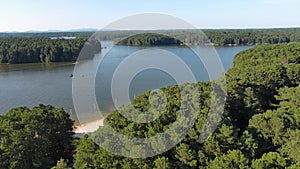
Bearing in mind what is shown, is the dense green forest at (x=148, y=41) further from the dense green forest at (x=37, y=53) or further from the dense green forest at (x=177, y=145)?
the dense green forest at (x=177, y=145)

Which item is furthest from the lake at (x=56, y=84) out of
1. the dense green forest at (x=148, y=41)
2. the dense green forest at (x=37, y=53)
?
the dense green forest at (x=148, y=41)

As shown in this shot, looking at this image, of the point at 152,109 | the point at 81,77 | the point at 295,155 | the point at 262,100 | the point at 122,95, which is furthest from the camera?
the point at 81,77

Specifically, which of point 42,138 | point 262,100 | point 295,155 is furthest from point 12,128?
point 262,100

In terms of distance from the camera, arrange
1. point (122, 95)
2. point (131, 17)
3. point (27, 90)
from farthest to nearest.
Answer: point (27, 90) → point (122, 95) → point (131, 17)

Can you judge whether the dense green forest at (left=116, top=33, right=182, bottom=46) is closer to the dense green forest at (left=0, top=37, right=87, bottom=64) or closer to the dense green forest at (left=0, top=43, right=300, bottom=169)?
the dense green forest at (left=0, top=37, right=87, bottom=64)

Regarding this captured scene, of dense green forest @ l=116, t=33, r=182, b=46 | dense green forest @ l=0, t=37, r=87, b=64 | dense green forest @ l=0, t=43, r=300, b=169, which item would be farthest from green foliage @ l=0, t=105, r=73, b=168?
dense green forest @ l=116, t=33, r=182, b=46

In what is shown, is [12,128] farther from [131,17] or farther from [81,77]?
[81,77]

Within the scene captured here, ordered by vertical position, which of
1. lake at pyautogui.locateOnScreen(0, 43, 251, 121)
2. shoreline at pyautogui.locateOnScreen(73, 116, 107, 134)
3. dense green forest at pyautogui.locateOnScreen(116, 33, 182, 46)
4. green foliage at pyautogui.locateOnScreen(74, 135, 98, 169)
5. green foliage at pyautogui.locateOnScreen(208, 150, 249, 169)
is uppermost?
dense green forest at pyautogui.locateOnScreen(116, 33, 182, 46)
